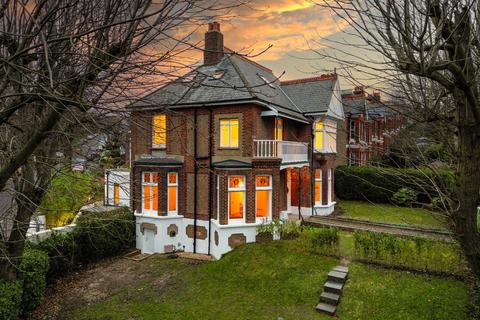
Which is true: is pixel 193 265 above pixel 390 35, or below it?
below

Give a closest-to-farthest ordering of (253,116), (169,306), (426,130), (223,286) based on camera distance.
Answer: (426,130) < (169,306) < (223,286) < (253,116)

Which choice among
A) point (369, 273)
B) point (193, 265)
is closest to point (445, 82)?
point (369, 273)

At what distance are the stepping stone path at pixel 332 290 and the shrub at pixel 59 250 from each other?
951 cm

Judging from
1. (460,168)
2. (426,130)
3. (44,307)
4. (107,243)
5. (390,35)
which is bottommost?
(44,307)

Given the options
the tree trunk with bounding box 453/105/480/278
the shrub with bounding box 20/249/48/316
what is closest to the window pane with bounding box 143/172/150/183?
the shrub with bounding box 20/249/48/316

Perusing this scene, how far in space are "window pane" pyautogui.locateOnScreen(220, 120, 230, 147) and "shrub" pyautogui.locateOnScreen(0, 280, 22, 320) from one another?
380 inches

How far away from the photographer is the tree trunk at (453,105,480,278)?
516 cm

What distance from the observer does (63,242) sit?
12266 millimetres

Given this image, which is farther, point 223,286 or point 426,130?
point 223,286

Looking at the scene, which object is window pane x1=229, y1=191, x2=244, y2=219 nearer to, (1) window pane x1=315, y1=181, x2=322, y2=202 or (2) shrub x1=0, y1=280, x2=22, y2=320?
(1) window pane x1=315, y1=181, x2=322, y2=202

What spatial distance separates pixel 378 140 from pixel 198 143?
25.9 metres

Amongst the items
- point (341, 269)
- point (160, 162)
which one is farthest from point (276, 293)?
point (160, 162)

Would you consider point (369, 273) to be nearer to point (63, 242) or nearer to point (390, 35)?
point (390, 35)

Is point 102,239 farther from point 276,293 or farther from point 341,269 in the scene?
point 341,269
